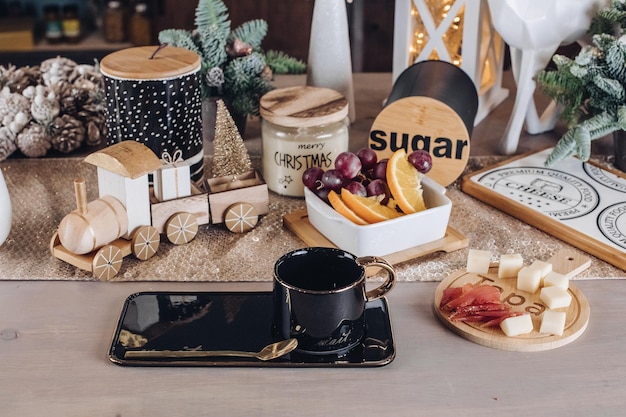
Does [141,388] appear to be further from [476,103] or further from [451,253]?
A: [476,103]

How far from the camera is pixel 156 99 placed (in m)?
1.08

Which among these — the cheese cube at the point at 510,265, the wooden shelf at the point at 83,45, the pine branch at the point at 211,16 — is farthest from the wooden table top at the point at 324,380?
the wooden shelf at the point at 83,45

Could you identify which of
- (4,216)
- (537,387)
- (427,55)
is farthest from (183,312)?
(427,55)

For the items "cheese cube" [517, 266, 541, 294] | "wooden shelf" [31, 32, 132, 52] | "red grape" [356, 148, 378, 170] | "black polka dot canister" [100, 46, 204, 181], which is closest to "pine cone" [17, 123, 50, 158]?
"black polka dot canister" [100, 46, 204, 181]

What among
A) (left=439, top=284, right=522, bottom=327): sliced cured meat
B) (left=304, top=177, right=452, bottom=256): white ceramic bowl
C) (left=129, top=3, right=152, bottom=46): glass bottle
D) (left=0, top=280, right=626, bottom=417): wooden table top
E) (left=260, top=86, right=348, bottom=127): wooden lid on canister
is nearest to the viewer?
(left=0, top=280, right=626, bottom=417): wooden table top

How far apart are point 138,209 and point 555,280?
1.72 feet

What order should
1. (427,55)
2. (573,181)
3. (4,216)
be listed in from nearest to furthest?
(4,216) → (573,181) → (427,55)

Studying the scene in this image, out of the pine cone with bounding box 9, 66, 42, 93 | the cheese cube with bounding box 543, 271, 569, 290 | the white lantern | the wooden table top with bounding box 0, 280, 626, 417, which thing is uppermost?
the white lantern

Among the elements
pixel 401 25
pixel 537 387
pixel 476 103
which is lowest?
pixel 537 387

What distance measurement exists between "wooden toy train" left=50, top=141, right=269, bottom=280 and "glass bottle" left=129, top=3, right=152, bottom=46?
174cm

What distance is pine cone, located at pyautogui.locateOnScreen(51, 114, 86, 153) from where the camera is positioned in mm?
1312

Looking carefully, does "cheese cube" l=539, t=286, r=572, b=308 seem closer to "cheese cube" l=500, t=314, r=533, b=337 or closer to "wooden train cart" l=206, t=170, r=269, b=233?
"cheese cube" l=500, t=314, r=533, b=337

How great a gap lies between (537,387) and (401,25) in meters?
0.79

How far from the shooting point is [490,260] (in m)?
0.98
